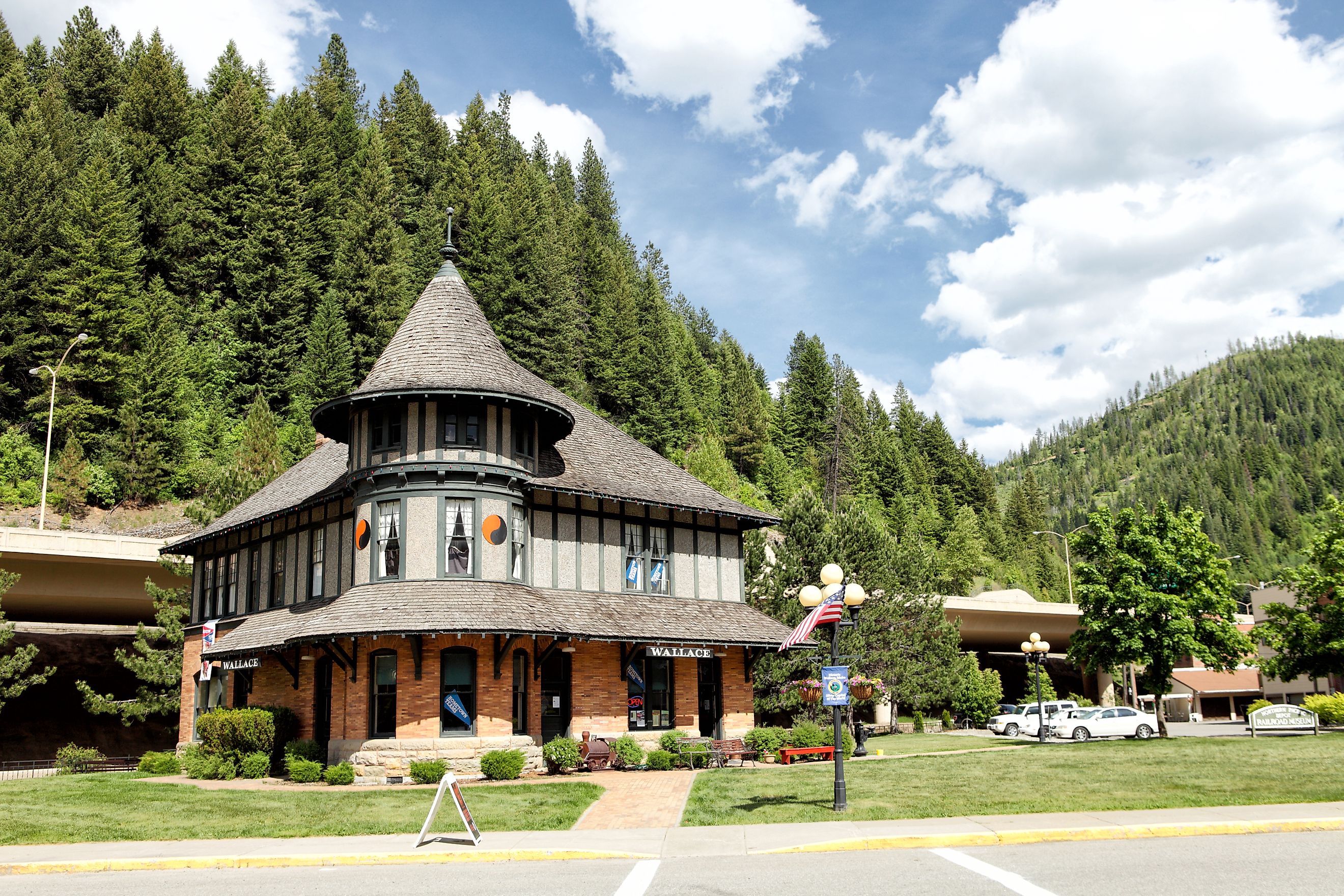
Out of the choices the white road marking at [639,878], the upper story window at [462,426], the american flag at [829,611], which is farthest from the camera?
the upper story window at [462,426]

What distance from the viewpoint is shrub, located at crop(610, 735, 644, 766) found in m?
25.5

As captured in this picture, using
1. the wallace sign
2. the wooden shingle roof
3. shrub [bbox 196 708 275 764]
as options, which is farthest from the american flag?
the wallace sign

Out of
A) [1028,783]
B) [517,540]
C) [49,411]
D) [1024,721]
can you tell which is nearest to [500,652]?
[517,540]

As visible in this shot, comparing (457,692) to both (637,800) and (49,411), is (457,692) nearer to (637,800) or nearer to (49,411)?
(637,800)

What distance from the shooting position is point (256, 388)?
64.0 meters

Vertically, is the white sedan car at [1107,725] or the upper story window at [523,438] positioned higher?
the upper story window at [523,438]

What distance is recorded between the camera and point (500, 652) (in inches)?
961

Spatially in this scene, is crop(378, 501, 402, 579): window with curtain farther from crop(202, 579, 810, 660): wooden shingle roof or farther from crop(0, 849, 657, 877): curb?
crop(0, 849, 657, 877): curb

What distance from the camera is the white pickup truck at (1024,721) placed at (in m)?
44.1

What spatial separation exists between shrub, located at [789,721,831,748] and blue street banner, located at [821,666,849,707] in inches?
506

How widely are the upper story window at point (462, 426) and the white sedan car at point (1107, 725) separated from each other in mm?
29591

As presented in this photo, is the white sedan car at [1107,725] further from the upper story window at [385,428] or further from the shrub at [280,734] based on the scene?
the upper story window at [385,428]

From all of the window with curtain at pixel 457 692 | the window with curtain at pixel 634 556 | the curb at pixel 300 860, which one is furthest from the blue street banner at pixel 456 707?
the curb at pixel 300 860

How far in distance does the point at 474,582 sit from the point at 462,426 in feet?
13.6
